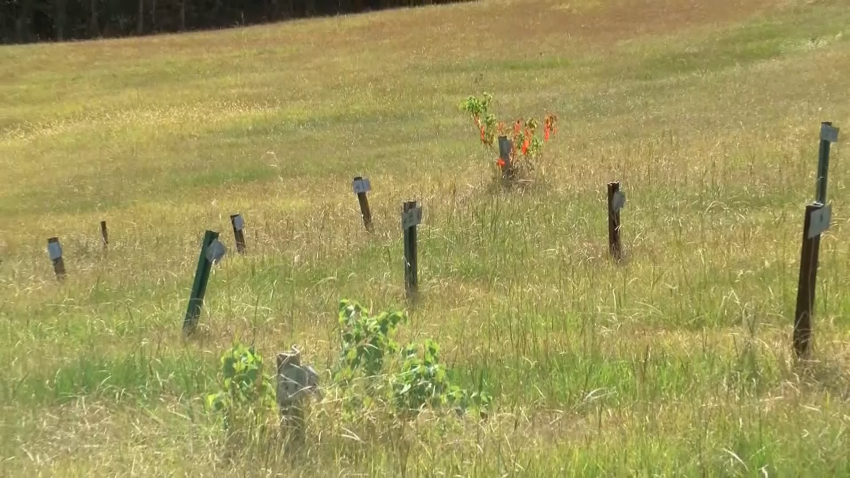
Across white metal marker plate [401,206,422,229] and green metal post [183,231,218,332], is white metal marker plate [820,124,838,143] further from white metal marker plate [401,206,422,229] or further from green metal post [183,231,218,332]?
green metal post [183,231,218,332]

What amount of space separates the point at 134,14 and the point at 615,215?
62.4 meters

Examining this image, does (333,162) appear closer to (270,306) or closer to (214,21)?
(270,306)

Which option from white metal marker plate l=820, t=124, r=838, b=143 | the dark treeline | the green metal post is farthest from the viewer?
the dark treeline

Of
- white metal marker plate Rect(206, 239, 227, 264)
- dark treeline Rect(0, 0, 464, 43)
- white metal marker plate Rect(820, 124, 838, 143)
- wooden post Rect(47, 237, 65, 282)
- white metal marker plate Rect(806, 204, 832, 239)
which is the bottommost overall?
wooden post Rect(47, 237, 65, 282)

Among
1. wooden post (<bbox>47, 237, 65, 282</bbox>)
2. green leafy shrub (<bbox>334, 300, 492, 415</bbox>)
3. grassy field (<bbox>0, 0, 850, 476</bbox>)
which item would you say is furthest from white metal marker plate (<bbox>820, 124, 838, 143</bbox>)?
wooden post (<bbox>47, 237, 65, 282</bbox>)

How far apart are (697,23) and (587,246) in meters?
29.2

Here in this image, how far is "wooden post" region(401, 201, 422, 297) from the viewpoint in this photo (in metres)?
6.57

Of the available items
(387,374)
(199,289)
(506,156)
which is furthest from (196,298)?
(506,156)

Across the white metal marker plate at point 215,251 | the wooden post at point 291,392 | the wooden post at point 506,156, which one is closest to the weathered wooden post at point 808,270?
the wooden post at point 291,392

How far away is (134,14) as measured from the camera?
208 ft

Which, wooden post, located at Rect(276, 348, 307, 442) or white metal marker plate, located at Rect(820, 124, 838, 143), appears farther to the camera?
white metal marker plate, located at Rect(820, 124, 838, 143)

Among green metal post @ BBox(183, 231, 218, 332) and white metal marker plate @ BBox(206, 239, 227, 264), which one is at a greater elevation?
white metal marker plate @ BBox(206, 239, 227, 264)

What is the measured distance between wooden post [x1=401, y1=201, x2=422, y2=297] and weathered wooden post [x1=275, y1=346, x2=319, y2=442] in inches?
105

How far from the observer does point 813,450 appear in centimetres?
368
